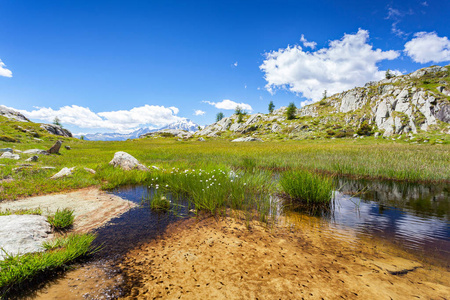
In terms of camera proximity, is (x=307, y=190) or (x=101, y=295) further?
(x=307, y=190)

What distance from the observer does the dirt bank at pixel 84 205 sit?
6.27 m

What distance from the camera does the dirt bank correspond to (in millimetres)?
6273

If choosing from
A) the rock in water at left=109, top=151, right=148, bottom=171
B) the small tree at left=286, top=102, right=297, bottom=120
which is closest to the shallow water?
the rock in water at left=109, top=151, right=148, bottom=171

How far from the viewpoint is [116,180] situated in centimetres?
1148

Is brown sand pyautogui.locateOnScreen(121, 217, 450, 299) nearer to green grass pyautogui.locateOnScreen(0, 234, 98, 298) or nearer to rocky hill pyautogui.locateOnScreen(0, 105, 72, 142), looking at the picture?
green grass pyautogui.locateOnScreen(0, 234, 98, 298)

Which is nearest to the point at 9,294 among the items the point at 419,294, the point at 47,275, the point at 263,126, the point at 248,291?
the point at 47,275

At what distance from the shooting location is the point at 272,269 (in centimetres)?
396

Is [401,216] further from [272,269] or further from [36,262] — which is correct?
[36,262]

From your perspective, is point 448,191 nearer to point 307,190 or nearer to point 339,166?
point 339,166

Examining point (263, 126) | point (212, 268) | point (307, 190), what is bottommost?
point (212, 268)

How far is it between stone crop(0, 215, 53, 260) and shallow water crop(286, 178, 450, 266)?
8.52m

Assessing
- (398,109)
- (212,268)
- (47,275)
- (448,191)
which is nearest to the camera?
(47,275)

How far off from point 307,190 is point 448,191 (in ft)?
32.1

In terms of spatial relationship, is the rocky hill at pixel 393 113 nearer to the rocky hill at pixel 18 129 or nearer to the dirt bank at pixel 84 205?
the dirt bank at pixel 84 205
